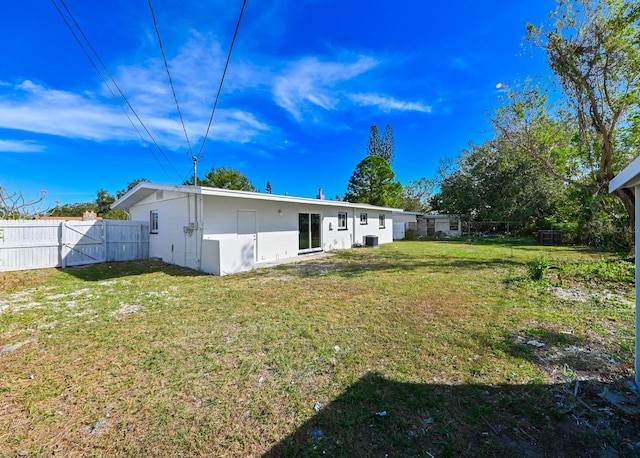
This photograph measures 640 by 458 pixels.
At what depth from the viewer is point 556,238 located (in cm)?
1633

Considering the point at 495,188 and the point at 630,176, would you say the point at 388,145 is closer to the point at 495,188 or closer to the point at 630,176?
the point at 495,188

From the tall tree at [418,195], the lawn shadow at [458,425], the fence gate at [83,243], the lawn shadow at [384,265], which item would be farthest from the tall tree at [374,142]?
the lawn shadow at [458,425]

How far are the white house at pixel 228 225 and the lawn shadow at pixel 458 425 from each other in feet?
21.1

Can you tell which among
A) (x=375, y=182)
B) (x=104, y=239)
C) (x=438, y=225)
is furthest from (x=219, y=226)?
(x=375, y=182)

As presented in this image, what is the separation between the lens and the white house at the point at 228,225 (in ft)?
27.2

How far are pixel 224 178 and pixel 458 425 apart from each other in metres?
33.6

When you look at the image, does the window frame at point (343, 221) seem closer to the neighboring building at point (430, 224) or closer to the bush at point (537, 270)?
the bush at point (537, 270)

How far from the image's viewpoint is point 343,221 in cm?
1468

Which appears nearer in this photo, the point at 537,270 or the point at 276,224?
the point at 537,270

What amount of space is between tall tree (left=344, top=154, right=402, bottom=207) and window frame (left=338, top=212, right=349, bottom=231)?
1357 cm

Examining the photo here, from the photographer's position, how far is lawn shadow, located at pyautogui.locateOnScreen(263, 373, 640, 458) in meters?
1.86

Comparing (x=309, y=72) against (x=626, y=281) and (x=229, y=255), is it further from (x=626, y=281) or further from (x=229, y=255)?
(x=626, y=281)

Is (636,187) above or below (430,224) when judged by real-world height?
below

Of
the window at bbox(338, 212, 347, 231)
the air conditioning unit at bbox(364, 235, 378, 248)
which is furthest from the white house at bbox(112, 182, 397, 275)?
the air conditioning unit at bbox(364, 235, 378, 248)
